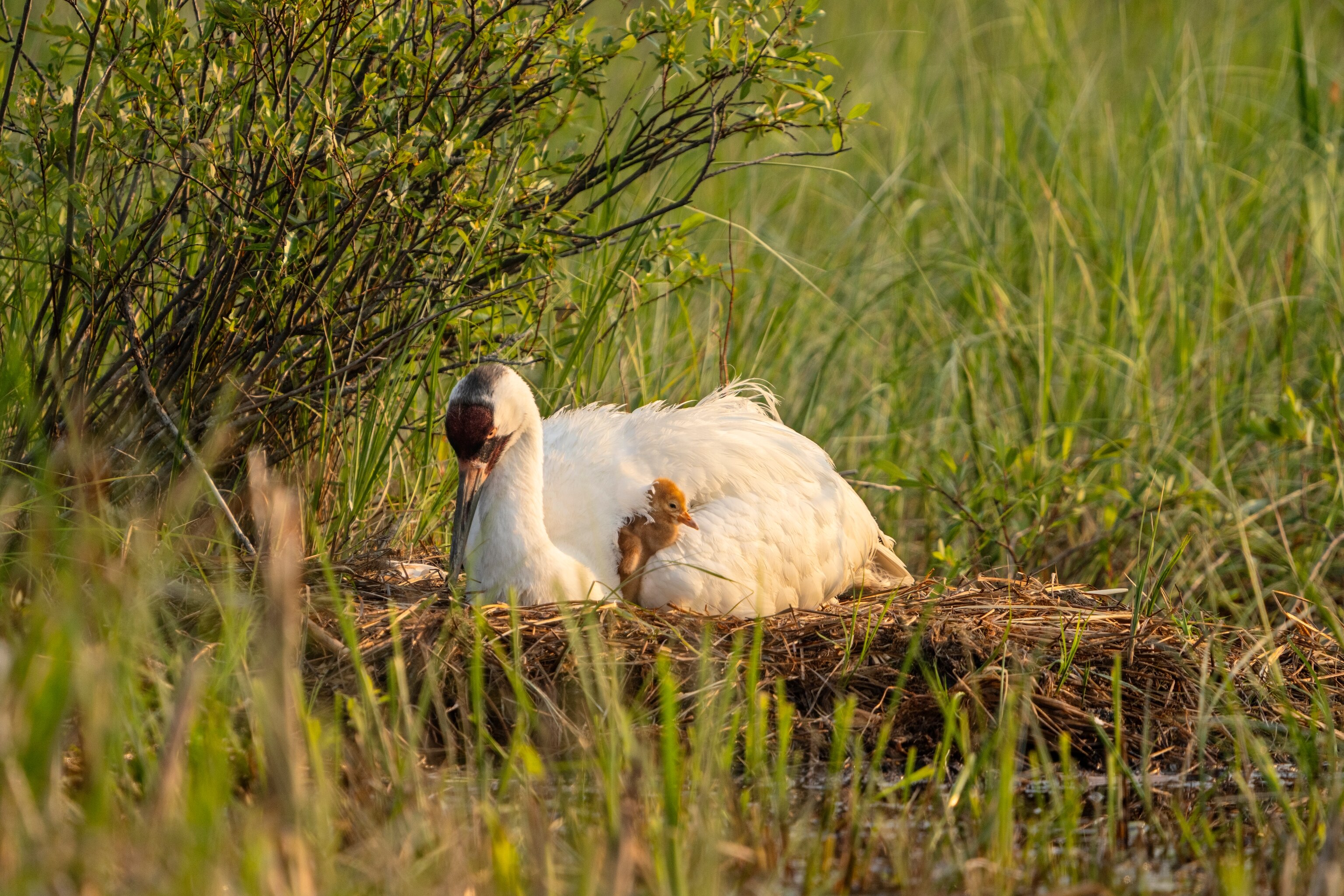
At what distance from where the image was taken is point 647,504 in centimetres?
493

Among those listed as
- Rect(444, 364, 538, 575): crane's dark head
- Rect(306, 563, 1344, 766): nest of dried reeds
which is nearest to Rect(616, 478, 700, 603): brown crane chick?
Rect(306, 563, 1344, 766): nest of dried reeds

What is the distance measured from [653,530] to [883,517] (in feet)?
6.55

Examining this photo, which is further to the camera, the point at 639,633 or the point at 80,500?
the point at 639,633

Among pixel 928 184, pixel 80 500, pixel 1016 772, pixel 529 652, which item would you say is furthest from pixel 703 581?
pixel 928 184

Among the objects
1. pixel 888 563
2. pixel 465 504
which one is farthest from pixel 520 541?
pixel 888 563

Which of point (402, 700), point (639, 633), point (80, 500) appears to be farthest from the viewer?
point (639, 633)

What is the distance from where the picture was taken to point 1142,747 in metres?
3.87

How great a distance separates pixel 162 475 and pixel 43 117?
3.89 ft

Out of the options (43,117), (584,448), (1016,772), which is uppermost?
(43,117)

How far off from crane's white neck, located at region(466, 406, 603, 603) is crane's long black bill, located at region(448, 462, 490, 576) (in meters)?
0.02

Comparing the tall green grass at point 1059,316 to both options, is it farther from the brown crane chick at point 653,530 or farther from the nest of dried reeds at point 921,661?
the nest of dried reeds at point 921,661

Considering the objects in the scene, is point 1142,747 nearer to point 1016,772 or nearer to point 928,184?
point 1016,772

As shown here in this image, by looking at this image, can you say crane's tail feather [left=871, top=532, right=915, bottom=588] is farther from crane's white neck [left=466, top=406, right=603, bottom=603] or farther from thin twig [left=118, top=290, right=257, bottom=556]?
thin twig [left=118, top=290, right=257, bottom=556]

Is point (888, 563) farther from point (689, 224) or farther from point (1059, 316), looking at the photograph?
point (1059, 316)
